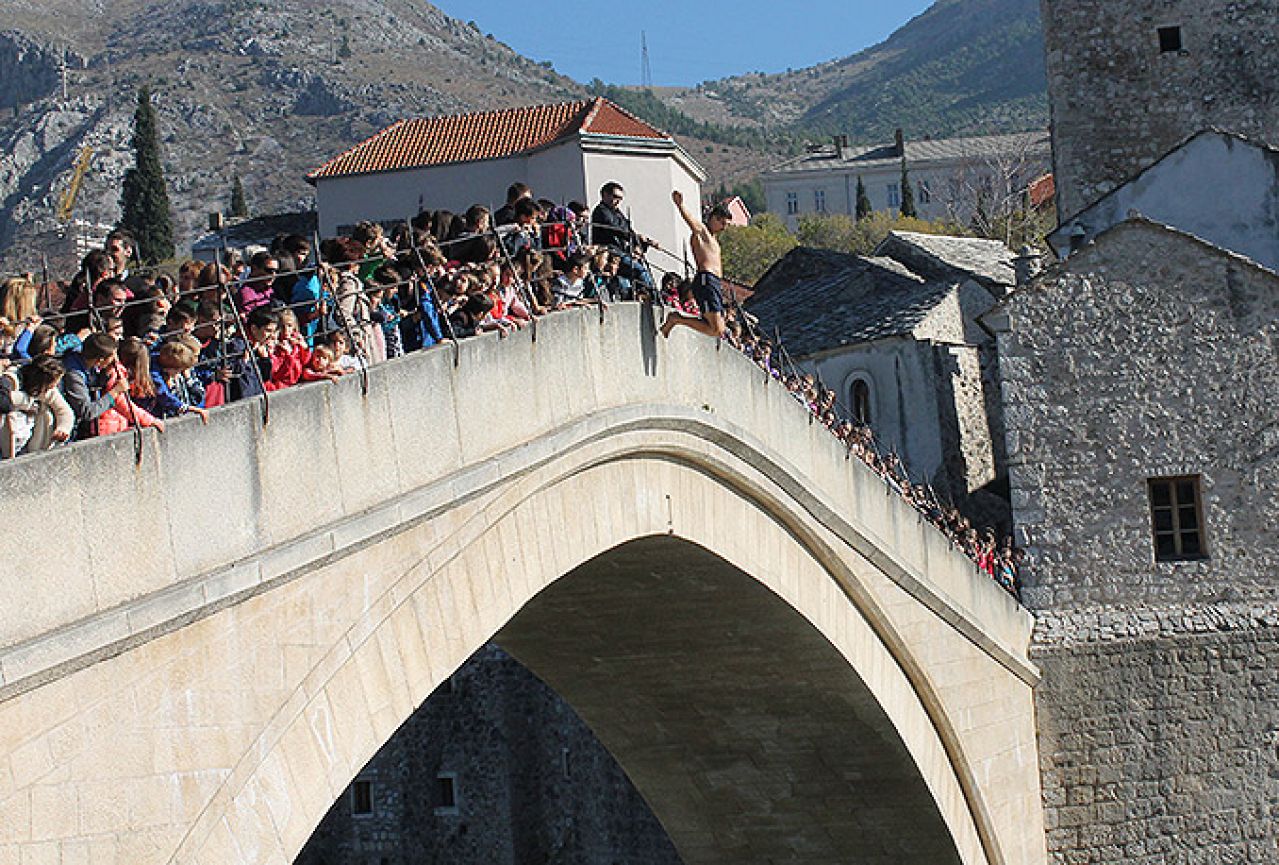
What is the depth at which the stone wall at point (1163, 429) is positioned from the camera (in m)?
21.8

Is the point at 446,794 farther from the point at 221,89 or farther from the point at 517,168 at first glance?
the point at 221,89

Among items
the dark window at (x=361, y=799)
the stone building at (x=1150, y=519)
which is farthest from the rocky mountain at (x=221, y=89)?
the stone building at (x=1150, y=519)

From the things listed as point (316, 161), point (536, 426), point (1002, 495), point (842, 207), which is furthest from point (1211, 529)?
point (316, 161)

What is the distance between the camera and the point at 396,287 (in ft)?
35.2

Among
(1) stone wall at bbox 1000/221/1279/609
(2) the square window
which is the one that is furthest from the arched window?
(2) the square window

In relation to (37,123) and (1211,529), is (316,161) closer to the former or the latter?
(37,123)

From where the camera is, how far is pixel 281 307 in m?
9.66

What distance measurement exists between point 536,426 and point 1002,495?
18827 millimetres

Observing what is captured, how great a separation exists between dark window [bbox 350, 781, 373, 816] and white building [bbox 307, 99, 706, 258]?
11.0 m

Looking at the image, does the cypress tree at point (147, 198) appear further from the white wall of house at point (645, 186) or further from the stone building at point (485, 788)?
the white wall of house at point (645, 186)

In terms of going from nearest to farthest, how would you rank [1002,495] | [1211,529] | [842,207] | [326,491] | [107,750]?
[107,750] < [326,491] < [1211,529] < [1002,495] < [842,207]

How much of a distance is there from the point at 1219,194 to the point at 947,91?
149862 millimetres

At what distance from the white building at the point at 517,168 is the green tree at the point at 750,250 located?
31011 millimetres

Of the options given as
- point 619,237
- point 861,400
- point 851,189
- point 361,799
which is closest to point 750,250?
point 851,189
